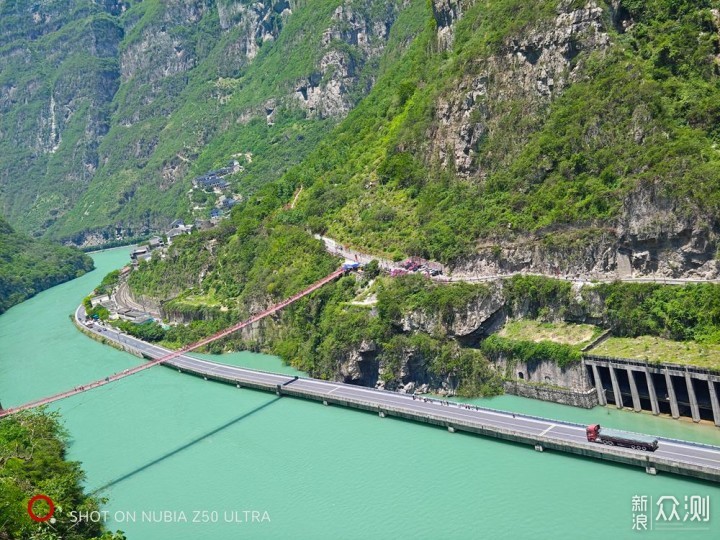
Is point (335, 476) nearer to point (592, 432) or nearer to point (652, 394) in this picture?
point (592, 432)

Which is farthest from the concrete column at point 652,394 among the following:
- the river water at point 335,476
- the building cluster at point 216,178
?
the building cluster at point 216,178

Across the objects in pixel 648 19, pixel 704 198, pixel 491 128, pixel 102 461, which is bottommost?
pixel 102 461

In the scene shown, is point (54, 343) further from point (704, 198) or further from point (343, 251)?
point (704, 198)

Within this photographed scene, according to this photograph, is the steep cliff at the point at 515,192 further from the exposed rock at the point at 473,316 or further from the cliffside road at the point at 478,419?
the cliffside road at the point at 478,419

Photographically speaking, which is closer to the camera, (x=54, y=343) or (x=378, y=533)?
(x=378, y=533)

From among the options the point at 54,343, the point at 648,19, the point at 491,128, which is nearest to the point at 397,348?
the point at 491,128

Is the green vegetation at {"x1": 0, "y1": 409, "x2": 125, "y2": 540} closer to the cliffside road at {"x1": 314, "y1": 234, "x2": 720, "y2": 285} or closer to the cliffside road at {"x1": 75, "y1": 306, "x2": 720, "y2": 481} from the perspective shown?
the cliffside road at {"x1": 75, "y1": 306, "x2": 720, "y2": 481}

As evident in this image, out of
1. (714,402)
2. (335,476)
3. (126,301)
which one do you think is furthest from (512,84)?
(126,301)
